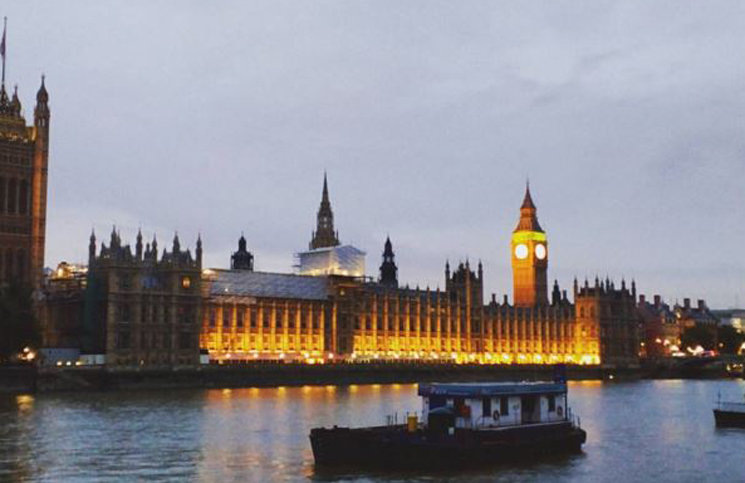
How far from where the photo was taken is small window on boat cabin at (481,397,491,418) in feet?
183

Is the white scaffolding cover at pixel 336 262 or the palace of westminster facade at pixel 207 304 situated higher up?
the white scaffolding cover at pixel 336 262

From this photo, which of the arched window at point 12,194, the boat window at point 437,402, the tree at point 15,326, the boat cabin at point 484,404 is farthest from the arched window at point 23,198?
the boat window at point 437,402

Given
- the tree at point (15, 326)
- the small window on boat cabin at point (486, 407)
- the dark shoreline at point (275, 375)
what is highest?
the tree at point (15, 326)

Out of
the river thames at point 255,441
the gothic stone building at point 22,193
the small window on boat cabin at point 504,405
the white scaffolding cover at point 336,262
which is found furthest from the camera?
the white scaffolding cover at point 336,262

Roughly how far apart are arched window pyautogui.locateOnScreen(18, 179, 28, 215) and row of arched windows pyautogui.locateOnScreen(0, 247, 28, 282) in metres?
6.03

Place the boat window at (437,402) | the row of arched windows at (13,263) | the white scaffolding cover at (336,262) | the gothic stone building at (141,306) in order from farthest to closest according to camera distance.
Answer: the white scaffolding cover at (336,262), the row of arched windows at (13,263), the gothic stone building at (141,306), the boat window at (437,402)

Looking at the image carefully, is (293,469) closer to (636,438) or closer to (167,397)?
(636,438)

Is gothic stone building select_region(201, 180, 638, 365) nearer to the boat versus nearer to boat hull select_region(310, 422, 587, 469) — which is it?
the boat

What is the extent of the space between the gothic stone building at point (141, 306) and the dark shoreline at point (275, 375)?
369 centimetres

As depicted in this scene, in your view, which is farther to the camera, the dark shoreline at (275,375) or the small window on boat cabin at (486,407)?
the dark shoreline at (275,375)

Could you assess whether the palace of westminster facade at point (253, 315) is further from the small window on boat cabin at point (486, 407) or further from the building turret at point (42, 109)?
the small window on boat cabin at point (486, 407)

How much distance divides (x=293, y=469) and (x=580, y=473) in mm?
13363

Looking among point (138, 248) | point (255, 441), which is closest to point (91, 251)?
point (138, 248)

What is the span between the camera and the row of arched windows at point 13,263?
15725 cm
